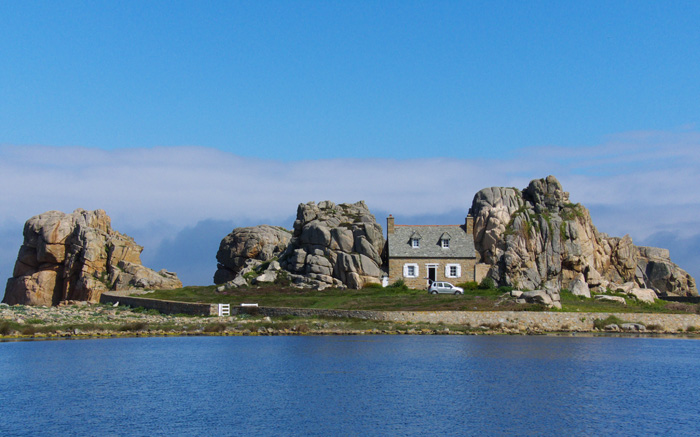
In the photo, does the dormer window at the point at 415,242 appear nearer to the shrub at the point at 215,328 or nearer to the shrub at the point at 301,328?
the shrub at the point at 301,328

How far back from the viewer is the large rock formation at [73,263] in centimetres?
7200

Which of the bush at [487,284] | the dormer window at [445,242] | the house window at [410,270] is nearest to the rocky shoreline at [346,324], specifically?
the bush at [487,284]

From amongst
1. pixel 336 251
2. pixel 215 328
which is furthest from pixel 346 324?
pixel 336 251

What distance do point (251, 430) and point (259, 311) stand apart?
35.3m

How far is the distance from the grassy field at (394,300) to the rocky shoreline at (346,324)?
1644 millimetres

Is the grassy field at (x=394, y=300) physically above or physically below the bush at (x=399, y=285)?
below

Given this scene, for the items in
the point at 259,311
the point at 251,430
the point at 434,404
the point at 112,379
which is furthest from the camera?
the point at 259,311

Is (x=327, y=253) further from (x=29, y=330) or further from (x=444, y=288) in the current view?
(x=29, y=330)

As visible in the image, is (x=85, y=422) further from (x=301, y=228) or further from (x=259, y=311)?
(x=301, y=228)

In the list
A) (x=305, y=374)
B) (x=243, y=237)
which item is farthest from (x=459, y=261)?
(x=305, y=374)

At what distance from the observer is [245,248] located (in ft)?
261

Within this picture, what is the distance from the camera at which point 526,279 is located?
66.2m

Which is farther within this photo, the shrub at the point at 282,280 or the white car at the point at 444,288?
the shrub at the point at 282,280


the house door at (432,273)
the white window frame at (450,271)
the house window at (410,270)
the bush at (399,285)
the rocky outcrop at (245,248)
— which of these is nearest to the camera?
the bush at (399,285)
